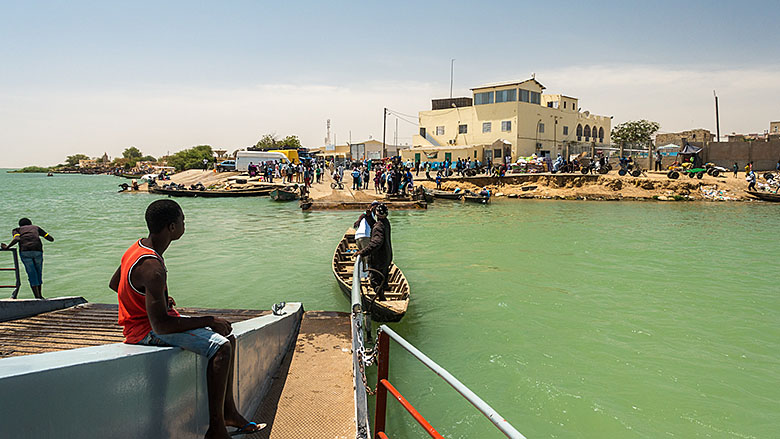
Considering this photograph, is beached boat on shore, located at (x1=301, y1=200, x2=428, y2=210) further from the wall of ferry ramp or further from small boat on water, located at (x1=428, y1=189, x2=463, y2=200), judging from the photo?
the wall of ferry ramp

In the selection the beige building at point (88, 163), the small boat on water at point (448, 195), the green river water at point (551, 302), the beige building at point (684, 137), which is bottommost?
the green river water at point (551, 302)

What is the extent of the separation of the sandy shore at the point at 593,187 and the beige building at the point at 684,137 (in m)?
18.9

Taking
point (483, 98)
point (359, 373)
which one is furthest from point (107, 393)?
point (483, 98)

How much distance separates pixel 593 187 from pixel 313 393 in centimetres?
3961

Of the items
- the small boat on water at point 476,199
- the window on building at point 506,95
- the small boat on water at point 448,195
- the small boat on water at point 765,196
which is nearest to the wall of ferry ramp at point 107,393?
the small boat on water at point 476,199

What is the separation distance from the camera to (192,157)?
102 meters

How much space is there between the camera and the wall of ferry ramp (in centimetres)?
201

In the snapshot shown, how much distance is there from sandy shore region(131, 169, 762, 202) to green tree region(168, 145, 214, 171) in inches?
2585

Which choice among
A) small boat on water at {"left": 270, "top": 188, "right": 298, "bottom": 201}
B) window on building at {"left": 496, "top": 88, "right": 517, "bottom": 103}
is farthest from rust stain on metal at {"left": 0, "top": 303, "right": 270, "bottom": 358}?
window on building at {"left": 496, "top": 88, "right": 517, "bottom": 103}

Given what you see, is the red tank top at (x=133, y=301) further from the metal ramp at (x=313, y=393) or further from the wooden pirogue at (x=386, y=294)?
the wooden pirogue at (x=386, y=294)

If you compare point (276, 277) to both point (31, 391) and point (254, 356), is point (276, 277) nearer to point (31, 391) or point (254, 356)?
point (254, 356)

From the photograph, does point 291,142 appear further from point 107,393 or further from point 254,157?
point 107,393

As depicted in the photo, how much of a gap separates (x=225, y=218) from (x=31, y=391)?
27.4m

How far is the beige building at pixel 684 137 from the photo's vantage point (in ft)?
188
